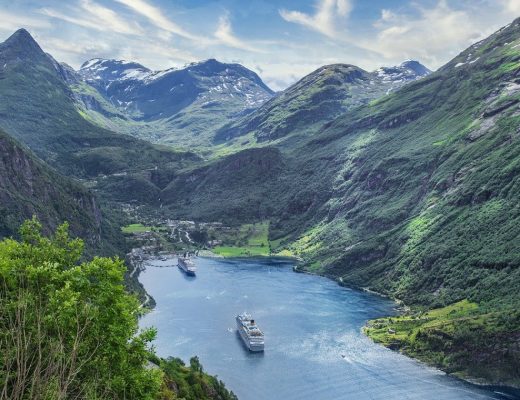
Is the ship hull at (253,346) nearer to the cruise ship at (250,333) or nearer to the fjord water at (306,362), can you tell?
the cruise ship at (250,333)

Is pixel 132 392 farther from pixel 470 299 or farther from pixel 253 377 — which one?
pixel 470 299

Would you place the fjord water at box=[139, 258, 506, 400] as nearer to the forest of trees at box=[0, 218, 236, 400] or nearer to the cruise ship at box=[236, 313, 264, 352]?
the cruise ship at box=[236, 313, 264, 352]

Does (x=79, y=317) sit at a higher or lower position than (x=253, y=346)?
higher

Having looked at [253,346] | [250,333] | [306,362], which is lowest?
[306,362]

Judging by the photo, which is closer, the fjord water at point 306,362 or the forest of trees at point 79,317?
the forest of trees at point 79,317

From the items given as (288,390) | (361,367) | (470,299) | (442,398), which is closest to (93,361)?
(288,390)

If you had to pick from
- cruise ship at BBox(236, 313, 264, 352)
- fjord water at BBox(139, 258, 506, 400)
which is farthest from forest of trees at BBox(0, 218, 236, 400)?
cruise ship at BBox(236, 313, 264, 352)

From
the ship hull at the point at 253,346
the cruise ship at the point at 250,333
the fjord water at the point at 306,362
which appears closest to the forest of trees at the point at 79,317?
the fjord water at the point at 306,362

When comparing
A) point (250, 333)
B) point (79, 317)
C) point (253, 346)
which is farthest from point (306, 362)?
point (79, 317)

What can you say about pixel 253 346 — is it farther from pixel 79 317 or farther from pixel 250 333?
pixel 79 317
